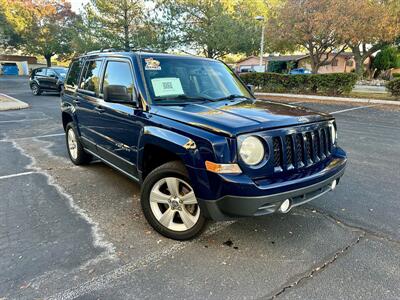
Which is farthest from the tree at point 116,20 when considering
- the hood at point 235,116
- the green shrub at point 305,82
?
the hood at point 235,116

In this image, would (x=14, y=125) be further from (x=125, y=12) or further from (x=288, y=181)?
(x=125, y=12)

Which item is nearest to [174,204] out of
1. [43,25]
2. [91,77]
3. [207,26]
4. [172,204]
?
[172,204]

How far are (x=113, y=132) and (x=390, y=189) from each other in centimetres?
381

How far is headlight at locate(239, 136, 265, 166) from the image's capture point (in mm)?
2596

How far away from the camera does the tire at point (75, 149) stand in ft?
17.4

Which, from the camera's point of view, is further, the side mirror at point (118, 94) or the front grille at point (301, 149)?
the side mirror at point (118, 94)

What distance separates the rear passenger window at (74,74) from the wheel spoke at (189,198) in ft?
10.3

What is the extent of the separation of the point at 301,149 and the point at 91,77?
10.5 ft

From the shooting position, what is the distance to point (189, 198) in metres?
2.98

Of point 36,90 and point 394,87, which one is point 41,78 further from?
point 394,87

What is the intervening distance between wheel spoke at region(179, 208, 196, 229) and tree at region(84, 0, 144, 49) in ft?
89.0

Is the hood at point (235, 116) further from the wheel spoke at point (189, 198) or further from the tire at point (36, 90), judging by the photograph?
the tire at point (36, 90)

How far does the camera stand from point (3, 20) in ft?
127

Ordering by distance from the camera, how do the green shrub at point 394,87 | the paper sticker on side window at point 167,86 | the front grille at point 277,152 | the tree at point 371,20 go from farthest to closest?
the tree at point 371,20 → the green shrub at point 394,87 → the paper sticker on side window at point 167,86 → the front grille at point 277,152
